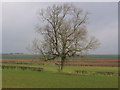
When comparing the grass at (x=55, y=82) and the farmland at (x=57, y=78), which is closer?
the grass at (x=55, y=82)

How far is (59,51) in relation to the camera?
107ft

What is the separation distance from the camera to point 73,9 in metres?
34.0

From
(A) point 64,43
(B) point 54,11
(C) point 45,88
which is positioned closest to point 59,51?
(A) point 64,43

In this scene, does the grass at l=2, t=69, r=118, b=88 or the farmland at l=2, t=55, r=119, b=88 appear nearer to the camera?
the grass at l=2, t=69, r=118, b=88

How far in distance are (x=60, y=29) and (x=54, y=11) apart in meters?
2.91

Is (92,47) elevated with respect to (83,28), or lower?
lower

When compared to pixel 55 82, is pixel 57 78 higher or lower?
lower

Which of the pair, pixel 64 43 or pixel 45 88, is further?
pixel 64 43

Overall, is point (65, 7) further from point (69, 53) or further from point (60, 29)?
point (69, 53)

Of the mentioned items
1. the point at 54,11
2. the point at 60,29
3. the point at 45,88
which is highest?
the point at 54,11

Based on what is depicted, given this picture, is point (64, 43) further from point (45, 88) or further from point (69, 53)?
point (45, 88)

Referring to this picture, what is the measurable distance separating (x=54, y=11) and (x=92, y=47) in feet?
25.2

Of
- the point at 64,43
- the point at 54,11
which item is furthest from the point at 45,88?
the point at 54,11

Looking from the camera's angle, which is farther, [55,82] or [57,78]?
[57,78]
